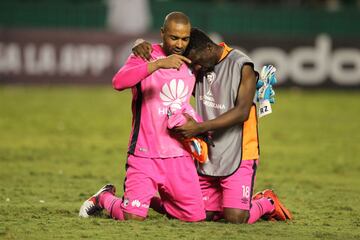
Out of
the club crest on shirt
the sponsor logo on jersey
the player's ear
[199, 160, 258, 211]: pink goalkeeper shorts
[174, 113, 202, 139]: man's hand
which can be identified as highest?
the player's ear

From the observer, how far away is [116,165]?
1086cm

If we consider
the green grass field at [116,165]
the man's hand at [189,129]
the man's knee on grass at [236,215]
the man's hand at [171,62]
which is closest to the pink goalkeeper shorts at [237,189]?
the man's knee on grass at [236,215]

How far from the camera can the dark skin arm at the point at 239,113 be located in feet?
23.0

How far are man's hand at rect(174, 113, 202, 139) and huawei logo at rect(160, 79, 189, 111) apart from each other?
0.18 m

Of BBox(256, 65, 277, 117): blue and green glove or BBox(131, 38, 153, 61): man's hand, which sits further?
BBox(256, 65, 277, 117): blue and green glove

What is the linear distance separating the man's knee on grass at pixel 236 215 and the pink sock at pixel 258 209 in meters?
0.05

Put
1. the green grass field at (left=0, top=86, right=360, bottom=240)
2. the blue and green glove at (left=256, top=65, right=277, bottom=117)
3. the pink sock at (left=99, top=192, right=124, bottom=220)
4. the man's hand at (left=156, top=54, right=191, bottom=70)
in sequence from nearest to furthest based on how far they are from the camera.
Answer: the man's hand at (left=156, top=54, right=191, bottom=70) < the green grass field at (left=0, top=86, right=360, bottom=240) < the pink sock at (left=99, top=192, right=124, bottom=220) < the blue and green glove at (left=256, top=65, right=277, bottom=117)

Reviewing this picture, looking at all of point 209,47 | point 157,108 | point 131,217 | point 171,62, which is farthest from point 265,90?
point 131,217

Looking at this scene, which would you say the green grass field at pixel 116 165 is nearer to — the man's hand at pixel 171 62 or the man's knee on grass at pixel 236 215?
the man's knee on grass at pixel 236 215

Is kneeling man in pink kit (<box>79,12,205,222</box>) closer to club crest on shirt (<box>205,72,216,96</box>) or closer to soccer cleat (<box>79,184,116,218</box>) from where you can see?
soccer cleat (<box>79,184,116,218</box>)

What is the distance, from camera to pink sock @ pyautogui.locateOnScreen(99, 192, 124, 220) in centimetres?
707

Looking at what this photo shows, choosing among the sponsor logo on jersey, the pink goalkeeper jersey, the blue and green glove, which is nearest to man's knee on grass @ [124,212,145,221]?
the pink goalkeeper jersey

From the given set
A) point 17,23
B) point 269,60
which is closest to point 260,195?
point 269,60

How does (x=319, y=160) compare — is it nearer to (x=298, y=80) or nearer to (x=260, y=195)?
(x=260, y=195)
